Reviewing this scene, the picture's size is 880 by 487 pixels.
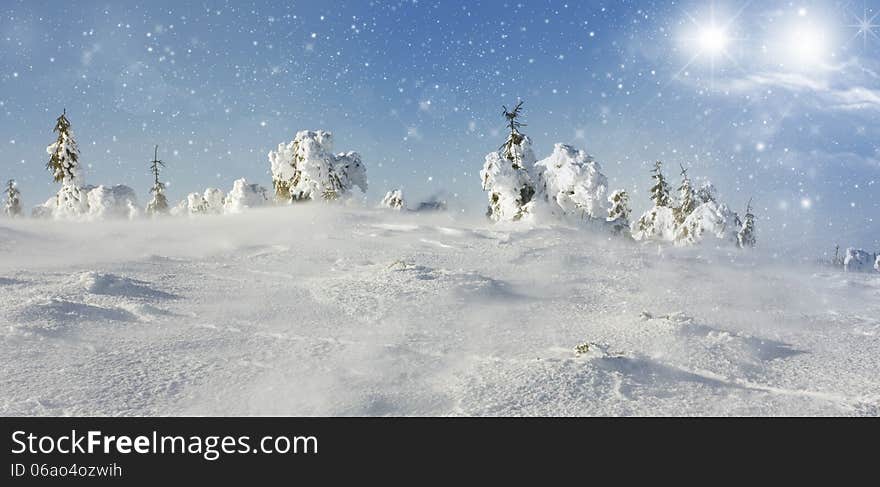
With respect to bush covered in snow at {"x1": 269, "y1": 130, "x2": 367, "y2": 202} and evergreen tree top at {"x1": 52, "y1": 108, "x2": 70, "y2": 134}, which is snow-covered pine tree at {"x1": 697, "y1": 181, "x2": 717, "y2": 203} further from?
evergreen tree top at {"x1": 52, "y1": 108, "x2": 70, "y2": 134}

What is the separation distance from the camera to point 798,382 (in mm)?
6914

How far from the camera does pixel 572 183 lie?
28266mm

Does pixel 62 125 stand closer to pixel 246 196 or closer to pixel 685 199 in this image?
pixel 246 196

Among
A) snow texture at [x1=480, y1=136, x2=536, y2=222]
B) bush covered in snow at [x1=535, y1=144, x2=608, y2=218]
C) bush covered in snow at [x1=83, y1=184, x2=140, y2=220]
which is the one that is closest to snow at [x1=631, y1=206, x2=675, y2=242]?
bush covered in snow at [x1=535, y1=144, x2=608, y2=218]

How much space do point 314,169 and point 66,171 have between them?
56.1ft

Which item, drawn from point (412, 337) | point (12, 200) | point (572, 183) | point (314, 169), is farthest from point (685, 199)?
point (12, 200)

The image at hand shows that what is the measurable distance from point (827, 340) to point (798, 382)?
119 inches

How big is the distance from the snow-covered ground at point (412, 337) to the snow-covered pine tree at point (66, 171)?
25.8 m

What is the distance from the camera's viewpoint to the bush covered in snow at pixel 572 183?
28.1 meters

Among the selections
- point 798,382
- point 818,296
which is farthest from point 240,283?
point 818,296

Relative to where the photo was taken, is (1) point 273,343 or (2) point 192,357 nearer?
(2) point 192,357

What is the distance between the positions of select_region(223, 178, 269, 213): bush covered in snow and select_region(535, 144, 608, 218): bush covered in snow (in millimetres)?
19545
